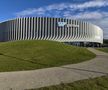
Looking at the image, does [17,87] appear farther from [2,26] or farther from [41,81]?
[2,26]

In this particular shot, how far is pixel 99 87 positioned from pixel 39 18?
74.1 m

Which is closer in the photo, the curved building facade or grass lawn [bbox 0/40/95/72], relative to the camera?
grass lawn [bbox 0/40/95/72]

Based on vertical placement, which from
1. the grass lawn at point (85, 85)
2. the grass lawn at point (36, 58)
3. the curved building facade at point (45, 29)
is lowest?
the grass lawn at point (36, 58)

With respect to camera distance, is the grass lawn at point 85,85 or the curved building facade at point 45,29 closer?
the grass lawn at point 85,85

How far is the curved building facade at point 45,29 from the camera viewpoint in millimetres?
80688

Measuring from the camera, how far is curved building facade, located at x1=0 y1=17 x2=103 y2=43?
265ft

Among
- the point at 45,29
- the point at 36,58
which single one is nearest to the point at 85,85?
the point at 36,58

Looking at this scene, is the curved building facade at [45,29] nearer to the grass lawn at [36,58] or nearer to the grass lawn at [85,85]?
the grass lawn at [36,58]

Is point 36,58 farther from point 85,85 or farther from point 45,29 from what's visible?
point 45,29

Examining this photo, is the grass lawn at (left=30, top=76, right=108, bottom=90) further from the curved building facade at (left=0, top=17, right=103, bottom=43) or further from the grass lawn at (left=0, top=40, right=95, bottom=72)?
the curved building facade at (left=0, top=17, right=103, bottom=43)

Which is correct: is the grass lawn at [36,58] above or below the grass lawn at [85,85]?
below

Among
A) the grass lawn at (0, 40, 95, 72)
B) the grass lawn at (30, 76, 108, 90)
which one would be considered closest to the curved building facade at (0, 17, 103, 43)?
the grass lawn at (0, 40, 95, 72)

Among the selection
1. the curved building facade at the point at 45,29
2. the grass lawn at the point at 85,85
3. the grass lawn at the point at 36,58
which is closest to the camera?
the grass lawn at the point at 85,85

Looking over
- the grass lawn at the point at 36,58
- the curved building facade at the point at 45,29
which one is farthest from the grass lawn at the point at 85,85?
the curved building facade at the point at 45,29
